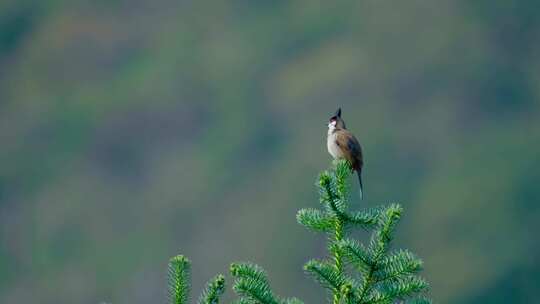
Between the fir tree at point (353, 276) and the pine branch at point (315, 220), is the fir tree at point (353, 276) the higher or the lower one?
the lower one

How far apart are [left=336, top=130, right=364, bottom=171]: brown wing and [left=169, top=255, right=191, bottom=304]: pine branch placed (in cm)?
638

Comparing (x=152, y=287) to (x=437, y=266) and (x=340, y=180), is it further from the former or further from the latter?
(x=340, y=180)

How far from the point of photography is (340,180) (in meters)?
7.79

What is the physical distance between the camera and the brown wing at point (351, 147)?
42.5ft

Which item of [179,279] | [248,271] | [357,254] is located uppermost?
[357,254]

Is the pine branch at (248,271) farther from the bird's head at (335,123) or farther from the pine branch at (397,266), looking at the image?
the bird's head at (335,123)

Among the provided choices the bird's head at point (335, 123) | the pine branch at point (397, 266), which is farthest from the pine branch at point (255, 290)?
the bird's head at point (335, 123)

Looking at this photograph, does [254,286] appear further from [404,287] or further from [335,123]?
[335,123]

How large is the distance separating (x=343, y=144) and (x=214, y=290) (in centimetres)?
733

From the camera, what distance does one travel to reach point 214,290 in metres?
6.11

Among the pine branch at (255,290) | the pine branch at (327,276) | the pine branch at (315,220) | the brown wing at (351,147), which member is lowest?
the pine branch at (255,290)

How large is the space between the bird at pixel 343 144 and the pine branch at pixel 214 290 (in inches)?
258

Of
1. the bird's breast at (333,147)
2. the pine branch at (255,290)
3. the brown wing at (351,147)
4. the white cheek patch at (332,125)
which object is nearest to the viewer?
the pine branch at (255,290)

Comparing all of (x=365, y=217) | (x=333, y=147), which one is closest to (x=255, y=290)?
(x=365, y=217)
